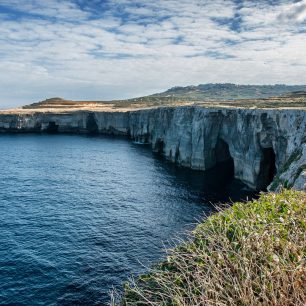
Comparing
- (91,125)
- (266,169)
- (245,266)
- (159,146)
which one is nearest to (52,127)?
Result: (91,125)

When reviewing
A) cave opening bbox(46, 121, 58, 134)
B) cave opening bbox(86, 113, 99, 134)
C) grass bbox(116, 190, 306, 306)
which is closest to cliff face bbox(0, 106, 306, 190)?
grass bbox(116, 190, 306, 306)

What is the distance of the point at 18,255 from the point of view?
39094 millimetres

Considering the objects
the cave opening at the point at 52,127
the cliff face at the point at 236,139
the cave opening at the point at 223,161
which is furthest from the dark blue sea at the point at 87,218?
the cave opening at the point at 52,127

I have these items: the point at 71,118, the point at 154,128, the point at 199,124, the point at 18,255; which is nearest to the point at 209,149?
the point at 199,124

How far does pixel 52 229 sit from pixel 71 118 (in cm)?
10875

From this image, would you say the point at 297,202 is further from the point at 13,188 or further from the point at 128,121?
the point at 128,121

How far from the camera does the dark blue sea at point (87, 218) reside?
34.5 m

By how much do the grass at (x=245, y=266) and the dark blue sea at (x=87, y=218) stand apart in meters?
Result: 2.02

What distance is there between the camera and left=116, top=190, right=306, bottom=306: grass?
11.9 m

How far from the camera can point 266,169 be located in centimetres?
6406

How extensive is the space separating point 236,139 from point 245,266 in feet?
201

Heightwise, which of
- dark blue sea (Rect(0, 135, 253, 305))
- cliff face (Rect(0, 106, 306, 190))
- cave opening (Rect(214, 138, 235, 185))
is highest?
cliff face (Rect(0, 106, 306, 190))

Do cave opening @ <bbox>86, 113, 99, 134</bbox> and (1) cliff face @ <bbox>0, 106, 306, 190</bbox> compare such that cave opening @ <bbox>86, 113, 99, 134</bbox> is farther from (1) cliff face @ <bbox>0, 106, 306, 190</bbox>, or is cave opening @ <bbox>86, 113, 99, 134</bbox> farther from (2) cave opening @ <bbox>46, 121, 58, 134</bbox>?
(1) cliff face @ <bbox>0, 106, 306, 190</bbox>

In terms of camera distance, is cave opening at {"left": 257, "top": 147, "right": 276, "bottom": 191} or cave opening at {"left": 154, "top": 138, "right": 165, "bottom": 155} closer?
cave opening at {"left": 257, "top": 147, "right": 276, "bottom": 191}
